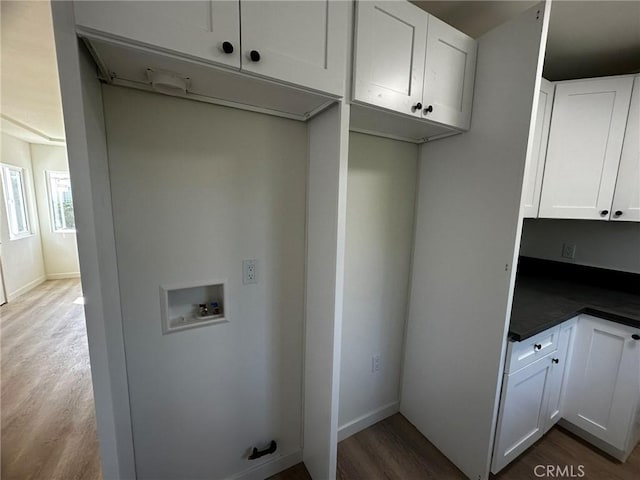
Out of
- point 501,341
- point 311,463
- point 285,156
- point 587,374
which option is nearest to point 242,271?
point 285,156

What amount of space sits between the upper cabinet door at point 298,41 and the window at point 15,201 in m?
5.41

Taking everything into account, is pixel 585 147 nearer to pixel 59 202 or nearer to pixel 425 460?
pixel 425 460

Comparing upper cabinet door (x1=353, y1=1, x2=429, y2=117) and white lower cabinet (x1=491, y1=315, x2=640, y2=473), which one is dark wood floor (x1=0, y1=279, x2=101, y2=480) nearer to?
white lower cabinet (x1=491, y1=315, x2=640, y2=473)

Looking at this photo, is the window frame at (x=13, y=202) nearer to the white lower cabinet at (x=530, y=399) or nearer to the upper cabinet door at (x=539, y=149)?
the white lower cabinet at (x=530, y=399)

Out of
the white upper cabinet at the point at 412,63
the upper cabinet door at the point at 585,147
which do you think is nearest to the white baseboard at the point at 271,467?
the white upper cabinet at the point at 412,63

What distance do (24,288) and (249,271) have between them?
5.29 m

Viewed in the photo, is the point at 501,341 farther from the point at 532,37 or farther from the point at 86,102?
the point at 86,102

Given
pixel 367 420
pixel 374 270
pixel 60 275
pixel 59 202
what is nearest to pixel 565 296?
pixel 374 270

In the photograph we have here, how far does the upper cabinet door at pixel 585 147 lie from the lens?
1599mm

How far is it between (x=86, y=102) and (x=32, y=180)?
5.87m

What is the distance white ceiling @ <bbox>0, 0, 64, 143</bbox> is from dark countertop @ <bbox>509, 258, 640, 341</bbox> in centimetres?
324

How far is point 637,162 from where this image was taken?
1.56 metres

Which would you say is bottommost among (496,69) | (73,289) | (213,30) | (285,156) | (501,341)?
(73,289)

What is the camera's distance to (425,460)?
159cm
